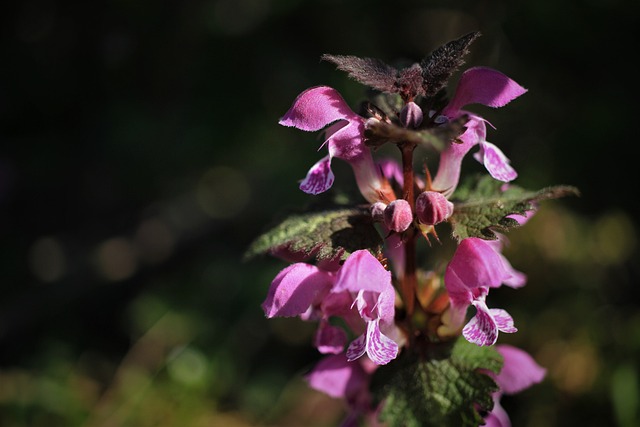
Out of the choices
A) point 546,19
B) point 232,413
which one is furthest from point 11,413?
point 546,19

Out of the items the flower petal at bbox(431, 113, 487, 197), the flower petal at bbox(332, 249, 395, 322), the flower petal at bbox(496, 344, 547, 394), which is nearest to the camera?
the flower petal at bbox(332, 249, 395, 322)

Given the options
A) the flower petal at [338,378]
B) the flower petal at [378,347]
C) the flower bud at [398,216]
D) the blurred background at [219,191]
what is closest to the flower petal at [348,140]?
the flower bud at [398,216]

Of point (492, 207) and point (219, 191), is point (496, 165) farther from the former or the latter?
point (219, 191)

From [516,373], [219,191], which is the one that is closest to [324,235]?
[516,373]

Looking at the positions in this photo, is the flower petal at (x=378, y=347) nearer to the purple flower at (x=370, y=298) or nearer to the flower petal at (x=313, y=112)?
the purple flower at (x=370, y=298)

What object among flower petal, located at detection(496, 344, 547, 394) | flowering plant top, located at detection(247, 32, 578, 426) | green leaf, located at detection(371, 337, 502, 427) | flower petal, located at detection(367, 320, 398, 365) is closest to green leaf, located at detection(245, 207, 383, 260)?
flowering plant top, located at detection(247, 32, 578, 426)

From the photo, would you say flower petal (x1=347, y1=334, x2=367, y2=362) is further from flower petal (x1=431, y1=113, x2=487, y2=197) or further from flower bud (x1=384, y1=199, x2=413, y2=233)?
flower petal (x1=431, y1=113, x2=487, y2=197)
